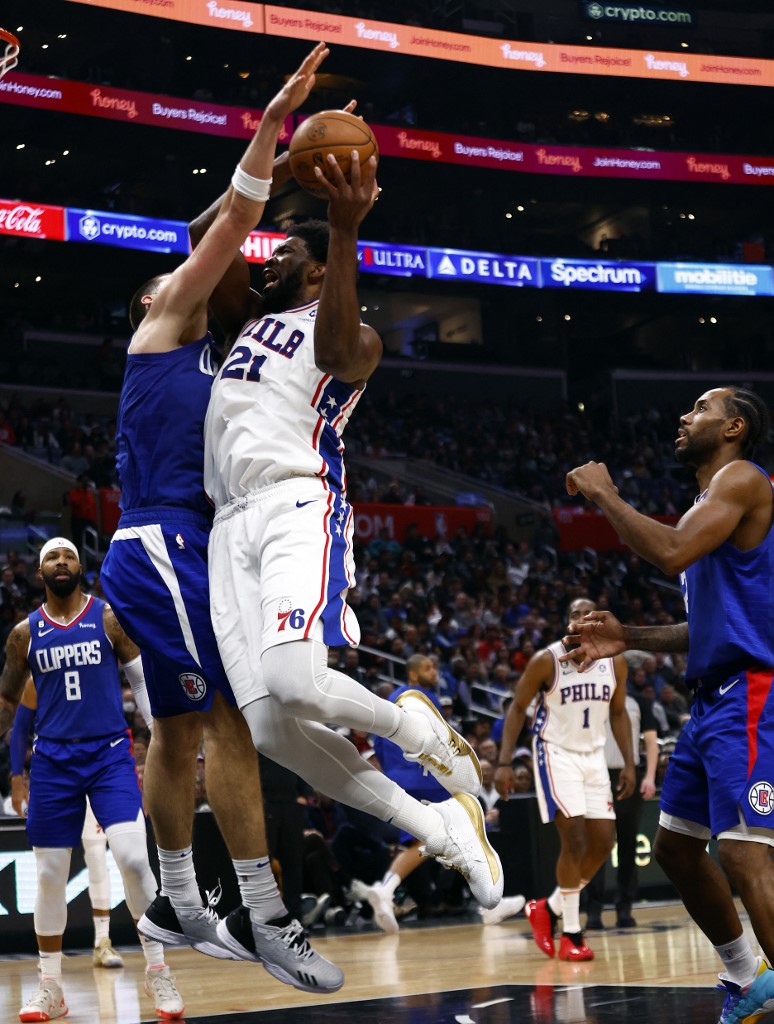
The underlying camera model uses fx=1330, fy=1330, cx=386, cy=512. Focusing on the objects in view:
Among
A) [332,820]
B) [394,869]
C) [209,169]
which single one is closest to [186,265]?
[394,869]

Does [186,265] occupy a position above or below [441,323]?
below

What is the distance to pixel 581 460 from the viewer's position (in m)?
28.3

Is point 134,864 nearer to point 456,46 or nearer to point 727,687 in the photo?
point 727,687

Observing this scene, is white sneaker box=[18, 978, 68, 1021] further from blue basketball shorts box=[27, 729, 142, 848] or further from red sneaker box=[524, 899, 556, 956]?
red sneaker box=[524, 899, 556, 956]

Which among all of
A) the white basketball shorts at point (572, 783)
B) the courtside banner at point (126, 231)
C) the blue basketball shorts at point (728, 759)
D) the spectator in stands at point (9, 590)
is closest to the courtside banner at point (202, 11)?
the courtside banner at point (126, 231)

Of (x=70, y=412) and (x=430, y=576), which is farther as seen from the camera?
(x=70, y=412)

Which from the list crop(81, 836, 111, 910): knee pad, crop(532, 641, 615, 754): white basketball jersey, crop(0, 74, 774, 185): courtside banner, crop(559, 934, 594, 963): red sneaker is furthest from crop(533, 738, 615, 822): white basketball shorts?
crop(0, 74, 774, 185): courtside banner

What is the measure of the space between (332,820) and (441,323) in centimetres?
2341

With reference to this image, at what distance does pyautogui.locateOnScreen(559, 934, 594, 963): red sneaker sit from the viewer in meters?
8.10

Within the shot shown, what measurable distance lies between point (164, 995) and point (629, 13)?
1165 inches

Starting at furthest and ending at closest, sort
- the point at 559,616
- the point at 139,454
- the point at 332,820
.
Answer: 1. the point at 559,616
2. the point at 332,820
3. the point at 139,454

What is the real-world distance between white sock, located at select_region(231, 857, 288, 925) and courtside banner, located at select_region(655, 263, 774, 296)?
27.0 metres

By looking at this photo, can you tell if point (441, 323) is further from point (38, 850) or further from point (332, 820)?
point (38, 850)

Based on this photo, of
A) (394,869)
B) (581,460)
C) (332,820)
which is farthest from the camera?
(581,460)
